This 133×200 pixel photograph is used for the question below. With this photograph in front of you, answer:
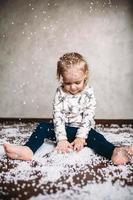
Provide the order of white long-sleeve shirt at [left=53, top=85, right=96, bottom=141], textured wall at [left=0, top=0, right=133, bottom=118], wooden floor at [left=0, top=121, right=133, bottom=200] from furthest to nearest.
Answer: textured wall at [left=0, top=0, right=133, bottom=118]
white long-sleeve shirt at [left=53, top=85, right=96, bottom=141]
wooden floor at [left=0, top=121, right=133, bottom=200]

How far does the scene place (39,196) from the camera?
1.09 metres

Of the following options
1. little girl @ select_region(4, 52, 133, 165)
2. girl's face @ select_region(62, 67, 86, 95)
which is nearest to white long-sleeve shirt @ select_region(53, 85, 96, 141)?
little girl @ select_region(4, 52, 133, 165)

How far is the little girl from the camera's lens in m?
1.62

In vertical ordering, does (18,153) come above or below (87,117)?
below

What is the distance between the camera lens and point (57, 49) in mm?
3533

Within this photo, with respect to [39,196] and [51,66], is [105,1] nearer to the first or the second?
[51,66]

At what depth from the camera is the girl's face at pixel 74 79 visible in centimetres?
181

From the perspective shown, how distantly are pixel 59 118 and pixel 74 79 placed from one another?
0.30m

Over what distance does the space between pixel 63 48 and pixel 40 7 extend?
0.56 metres

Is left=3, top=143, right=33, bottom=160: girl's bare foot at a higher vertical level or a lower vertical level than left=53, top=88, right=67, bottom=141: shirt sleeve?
lower

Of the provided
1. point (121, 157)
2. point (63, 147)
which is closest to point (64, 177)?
point (121, 157)

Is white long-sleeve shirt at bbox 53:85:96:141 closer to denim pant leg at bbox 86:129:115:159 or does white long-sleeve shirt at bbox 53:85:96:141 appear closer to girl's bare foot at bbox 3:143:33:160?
denim pant leg at bbox 86:129:115:159

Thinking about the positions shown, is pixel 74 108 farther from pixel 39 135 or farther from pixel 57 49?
pixel 57 49

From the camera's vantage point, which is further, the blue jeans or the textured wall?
the textured wall
